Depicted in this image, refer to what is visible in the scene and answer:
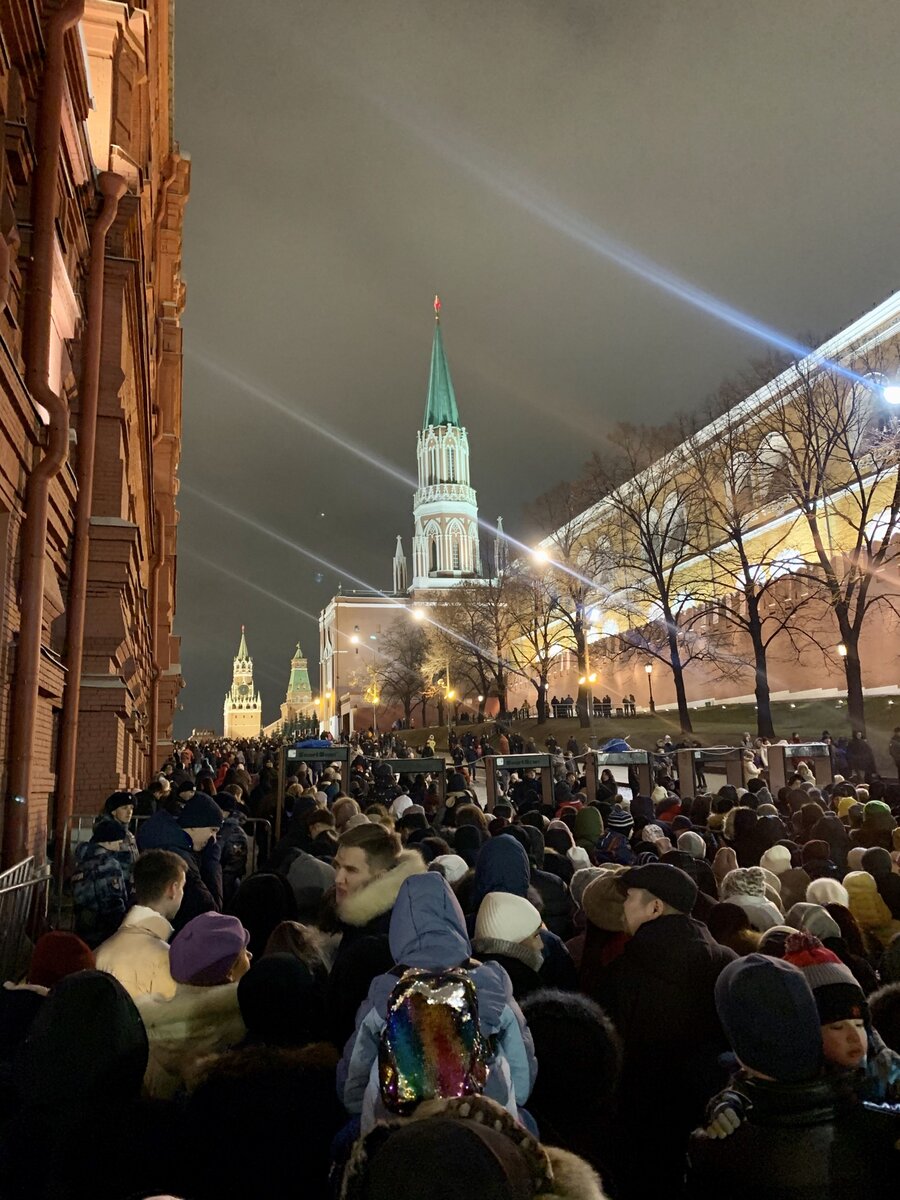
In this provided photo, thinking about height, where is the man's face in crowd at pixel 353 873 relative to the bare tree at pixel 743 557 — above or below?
below

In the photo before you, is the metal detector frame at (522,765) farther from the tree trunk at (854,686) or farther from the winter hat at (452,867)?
the tree trunk at (854,686)

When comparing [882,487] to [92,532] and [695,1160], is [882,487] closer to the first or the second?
[92,532]

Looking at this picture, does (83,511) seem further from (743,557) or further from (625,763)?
(743,557)

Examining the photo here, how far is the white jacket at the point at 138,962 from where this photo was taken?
11.7 feet

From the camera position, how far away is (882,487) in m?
33.8

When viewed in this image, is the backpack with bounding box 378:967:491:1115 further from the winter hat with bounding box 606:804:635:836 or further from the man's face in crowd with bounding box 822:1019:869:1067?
the winter hat with bounding box 606:804:635:836

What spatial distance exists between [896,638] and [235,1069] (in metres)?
35.3

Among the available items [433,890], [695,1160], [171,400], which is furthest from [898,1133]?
[171,400]

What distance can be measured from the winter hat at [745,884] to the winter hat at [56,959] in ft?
11.5

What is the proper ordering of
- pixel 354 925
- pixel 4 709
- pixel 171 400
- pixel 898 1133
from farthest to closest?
pixel 171 400
pixel 4 709
pixel 354 925
pixel 898 1133

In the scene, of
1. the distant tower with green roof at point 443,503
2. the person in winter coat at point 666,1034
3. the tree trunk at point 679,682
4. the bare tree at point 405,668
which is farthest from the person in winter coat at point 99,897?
the distant tower with green roof at point 443,503

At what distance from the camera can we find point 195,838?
7.20 m

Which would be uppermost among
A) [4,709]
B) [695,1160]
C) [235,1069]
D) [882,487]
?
[882,487]

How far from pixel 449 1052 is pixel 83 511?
944 centimetres
